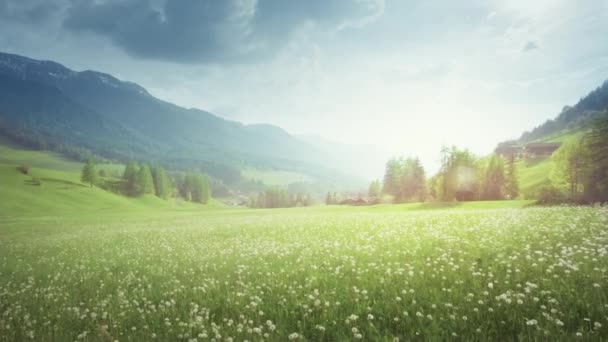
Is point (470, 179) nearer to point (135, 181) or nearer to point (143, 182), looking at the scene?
point (143, 182)

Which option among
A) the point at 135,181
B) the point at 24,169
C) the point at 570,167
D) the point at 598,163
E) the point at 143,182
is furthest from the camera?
the point at 143,182

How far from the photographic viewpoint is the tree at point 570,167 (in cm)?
5097

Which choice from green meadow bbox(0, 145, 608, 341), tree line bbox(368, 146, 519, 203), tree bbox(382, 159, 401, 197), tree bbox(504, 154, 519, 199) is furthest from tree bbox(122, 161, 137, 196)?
tree bbox(504, 154, 519, 199)

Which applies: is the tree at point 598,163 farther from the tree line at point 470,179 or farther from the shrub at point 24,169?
the shrub at point 24,169

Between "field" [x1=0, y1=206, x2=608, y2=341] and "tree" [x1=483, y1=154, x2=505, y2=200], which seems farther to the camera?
"tree" [x1=483, y1=154, x2=505, y2=200]

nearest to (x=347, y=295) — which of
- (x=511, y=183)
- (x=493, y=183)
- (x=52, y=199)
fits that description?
(x=493, y=183)

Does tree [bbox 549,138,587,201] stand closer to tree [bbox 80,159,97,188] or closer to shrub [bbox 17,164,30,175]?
tree [bbox 80,159,97,188]

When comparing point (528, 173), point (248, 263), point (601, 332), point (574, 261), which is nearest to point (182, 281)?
point (248, 263)

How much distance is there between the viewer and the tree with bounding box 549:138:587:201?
51.0 meters

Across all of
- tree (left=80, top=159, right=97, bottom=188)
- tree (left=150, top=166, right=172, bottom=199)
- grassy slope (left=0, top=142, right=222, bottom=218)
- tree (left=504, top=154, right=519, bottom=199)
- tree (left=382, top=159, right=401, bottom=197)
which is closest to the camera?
tree (left=504, top=154, right=519, bottom=199)

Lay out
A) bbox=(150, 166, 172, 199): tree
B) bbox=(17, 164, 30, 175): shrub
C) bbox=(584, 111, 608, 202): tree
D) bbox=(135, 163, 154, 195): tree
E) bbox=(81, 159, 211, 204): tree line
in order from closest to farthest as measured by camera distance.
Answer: bbox=(584, 111, 608, 202): tree, bbox=(17, 164, 30, 175): shrub, bbox=(81, 159, 211, 204): tree line, bbox=(135, 163, 154, 195): tree, bbox=(150, 166, 172, 199): tree

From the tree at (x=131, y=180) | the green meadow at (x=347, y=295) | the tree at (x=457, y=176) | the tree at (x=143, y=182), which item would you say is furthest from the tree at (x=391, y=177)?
the tree at (x=131, y=180)

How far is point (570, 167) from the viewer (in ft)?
175

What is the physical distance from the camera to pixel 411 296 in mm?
5793
